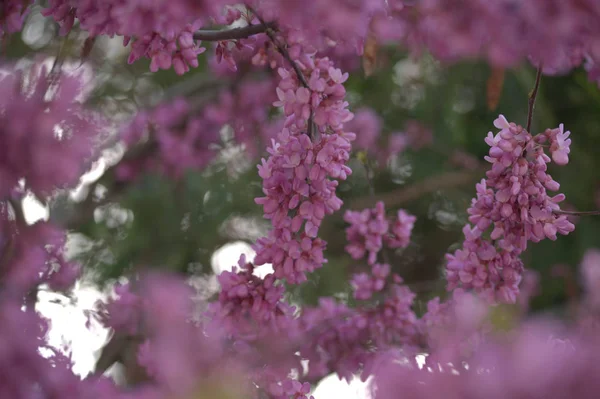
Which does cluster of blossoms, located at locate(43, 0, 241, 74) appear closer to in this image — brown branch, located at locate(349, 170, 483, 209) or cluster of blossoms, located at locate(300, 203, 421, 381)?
cluster of blossoms, located at locate(300, 203, 421, 381)

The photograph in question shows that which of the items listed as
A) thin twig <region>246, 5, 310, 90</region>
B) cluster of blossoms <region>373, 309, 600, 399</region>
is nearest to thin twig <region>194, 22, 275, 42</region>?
thin twig <region>246, 5, 310, 90</region>

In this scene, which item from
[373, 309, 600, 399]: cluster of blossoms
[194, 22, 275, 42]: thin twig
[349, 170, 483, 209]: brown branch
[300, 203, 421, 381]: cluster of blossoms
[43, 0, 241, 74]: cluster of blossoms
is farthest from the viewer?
[349, 170, 483, 209]: brown branch

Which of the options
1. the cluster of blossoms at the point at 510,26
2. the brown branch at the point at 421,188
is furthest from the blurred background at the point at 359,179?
the cluster of blossoms at the point at 510,26

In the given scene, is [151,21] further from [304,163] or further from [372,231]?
[372,231]

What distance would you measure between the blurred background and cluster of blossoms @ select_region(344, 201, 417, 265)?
0.44 meters

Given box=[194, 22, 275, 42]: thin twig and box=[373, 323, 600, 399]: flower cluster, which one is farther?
box=[194, 22, 275, 42]: thin twig

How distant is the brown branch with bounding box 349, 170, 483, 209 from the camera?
158 centimetres

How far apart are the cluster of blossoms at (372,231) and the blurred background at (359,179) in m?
0.44

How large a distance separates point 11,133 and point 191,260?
3.92ft

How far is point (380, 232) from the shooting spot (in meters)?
1.02

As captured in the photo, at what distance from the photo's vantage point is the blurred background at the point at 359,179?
1.66m

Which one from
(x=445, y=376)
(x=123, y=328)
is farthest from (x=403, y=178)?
(x=445, y=376)

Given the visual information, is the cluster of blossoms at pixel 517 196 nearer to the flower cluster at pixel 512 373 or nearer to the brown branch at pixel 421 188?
the flower cluster at pixel 512 373

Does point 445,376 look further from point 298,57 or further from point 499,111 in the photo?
point 499,111
